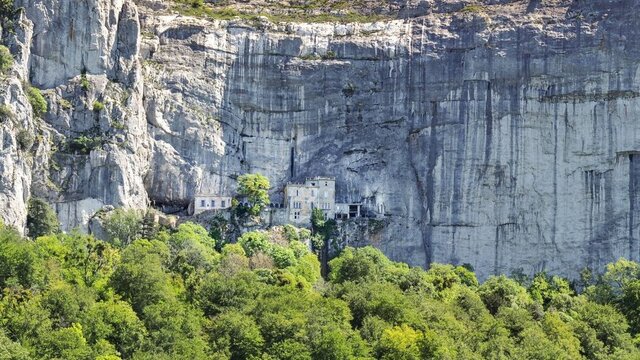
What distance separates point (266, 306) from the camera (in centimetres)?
7656

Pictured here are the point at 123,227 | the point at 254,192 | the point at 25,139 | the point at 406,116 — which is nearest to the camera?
the point at 25,139

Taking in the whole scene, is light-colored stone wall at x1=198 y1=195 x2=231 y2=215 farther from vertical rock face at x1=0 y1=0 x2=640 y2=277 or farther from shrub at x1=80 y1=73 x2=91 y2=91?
shrub at x1=80 y1=73 x2=91 y2=91

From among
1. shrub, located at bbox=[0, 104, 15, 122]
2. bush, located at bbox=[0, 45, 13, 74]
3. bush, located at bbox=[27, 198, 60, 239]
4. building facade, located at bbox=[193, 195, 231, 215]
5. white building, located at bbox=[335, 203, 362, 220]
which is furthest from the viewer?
white building, located at bbox=[335, 203, 362, 220]

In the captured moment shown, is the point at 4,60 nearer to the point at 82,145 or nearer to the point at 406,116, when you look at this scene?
the point at 82,145

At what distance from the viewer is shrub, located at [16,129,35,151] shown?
94312 millimetres

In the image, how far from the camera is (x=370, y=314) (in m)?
79.0

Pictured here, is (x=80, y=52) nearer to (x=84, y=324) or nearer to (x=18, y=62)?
(x=18, y=62)

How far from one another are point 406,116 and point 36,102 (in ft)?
A: 99.7

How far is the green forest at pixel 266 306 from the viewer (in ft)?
230

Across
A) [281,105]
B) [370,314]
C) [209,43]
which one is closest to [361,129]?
[281,105]

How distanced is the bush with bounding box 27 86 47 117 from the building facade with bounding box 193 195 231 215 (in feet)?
46.9

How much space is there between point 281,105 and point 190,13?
12.1 m

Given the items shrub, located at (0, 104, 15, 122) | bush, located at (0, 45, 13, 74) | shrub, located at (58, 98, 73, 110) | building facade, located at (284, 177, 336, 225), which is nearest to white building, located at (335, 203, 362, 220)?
building facade, located at (284, 177, 336, 225)

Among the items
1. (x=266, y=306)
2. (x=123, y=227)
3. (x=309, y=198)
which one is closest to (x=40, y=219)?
(x=123, y=227)
